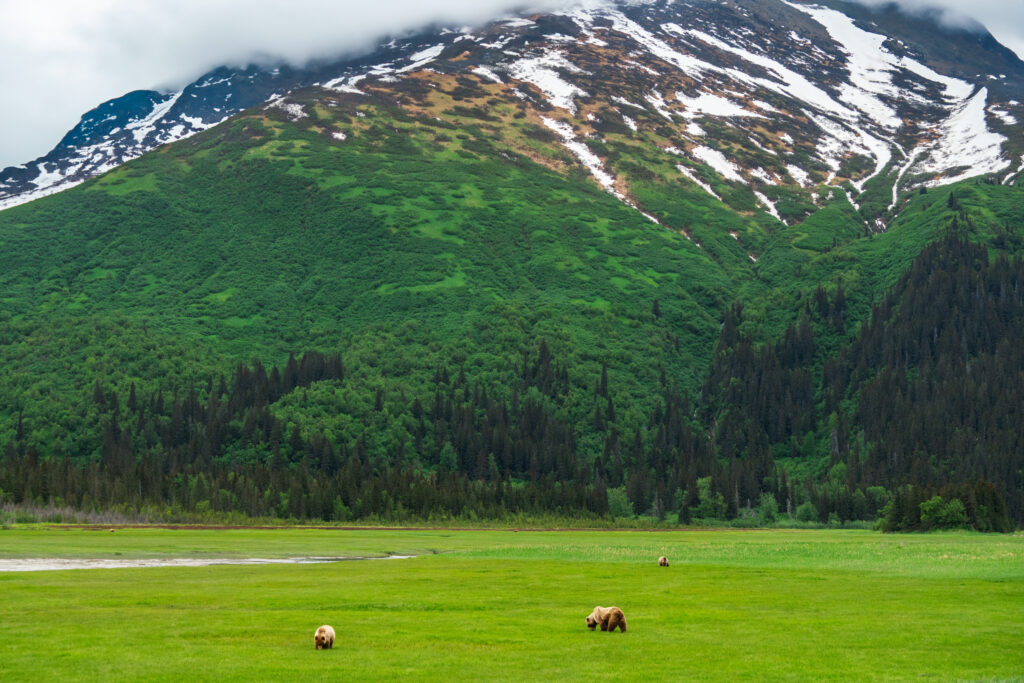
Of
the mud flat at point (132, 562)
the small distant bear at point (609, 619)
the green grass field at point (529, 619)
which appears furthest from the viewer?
the mud flat at point (132, 562)

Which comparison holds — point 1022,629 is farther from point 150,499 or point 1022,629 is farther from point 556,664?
point 150,499

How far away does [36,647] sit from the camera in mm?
30359

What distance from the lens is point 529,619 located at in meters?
39.0

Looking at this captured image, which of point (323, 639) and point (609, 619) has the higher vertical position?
point (609, 619)

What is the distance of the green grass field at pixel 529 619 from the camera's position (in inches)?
1099

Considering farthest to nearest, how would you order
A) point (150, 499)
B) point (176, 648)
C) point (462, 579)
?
point (150, 499), point (462, 579), point (176, 648)

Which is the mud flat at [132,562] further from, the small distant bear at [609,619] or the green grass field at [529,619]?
the small distant bear at [609,619]

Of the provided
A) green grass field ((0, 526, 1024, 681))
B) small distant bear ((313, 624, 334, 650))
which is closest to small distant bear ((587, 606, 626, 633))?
green grass field ((0, 526, 1024, 681))

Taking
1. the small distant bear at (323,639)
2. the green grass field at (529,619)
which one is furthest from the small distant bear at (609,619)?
the small distant bear at (323,639)

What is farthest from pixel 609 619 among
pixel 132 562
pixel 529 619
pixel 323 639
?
pixel 132 562

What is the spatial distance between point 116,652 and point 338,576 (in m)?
29.7

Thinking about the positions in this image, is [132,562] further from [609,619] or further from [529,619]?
[609,619]

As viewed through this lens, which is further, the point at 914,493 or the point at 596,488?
the point at 596,488

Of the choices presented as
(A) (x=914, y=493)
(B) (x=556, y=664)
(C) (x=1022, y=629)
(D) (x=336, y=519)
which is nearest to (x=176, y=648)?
(B) (x=556, y=664)
